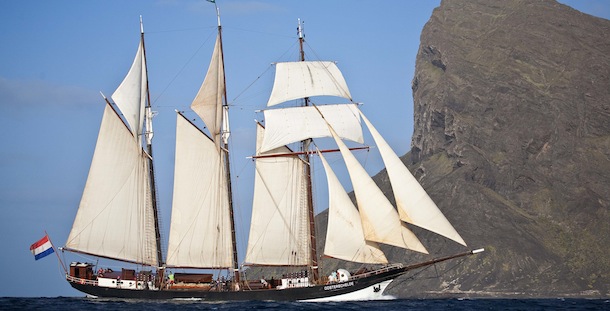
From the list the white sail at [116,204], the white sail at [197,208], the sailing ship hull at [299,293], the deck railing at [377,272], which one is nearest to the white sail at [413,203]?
the deck railing at [377,272]

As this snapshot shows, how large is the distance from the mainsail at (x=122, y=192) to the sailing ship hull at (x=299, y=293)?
364 cm

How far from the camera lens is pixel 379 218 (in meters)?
97.1

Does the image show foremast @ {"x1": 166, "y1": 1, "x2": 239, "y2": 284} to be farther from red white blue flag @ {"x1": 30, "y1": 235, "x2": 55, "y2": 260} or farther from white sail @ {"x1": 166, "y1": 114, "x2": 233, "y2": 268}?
red white blue flag @ {"x1": 30, "y1": 235, "x2": 55, "y2": 260}

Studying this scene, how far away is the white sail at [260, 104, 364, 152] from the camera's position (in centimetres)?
10669

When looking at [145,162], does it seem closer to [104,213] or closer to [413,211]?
[104,213]

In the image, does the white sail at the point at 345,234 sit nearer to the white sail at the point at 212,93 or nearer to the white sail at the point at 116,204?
the white sail at the point at 212,93

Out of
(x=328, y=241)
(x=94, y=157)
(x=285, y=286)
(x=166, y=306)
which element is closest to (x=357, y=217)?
(x=328, y=241)

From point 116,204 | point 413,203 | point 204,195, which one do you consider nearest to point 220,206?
point 204,195

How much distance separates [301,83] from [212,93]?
398 inches

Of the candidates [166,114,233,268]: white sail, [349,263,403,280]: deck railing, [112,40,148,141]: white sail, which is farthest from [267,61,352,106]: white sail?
[349,263,403,280]: deck railing

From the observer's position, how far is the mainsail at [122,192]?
102 m

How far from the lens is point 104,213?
102750mm

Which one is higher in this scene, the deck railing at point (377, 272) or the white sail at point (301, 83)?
the white sail at point (301, 83)

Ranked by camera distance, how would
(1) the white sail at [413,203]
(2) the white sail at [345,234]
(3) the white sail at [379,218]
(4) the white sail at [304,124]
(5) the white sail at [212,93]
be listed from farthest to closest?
1. (4) the white sail at [304,124]
2. (5) the white sail at [212,93]
3. (2) the white sail at [345,234]
4. (3) the white sail at [379,218]
5. (1) the white sail at [413,203]
